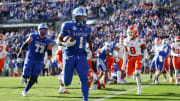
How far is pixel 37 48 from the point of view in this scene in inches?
357

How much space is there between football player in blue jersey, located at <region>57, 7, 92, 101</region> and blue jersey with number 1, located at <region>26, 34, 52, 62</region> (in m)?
Answer: 2.38

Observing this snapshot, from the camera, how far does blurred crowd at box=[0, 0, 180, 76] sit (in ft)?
78.7

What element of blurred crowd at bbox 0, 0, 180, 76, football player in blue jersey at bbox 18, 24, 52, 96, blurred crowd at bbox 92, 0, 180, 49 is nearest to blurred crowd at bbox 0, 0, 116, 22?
blurred crowd at bbox 0, 0, 180, 76

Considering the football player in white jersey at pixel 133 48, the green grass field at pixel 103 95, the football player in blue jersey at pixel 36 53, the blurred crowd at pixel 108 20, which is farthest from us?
the blurred crowd at pixel 108 20

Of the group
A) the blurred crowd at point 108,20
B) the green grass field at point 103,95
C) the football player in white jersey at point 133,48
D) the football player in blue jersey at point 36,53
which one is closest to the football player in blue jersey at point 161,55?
the green grass field at point 103,95

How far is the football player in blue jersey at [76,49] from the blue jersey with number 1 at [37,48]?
7.80 feet

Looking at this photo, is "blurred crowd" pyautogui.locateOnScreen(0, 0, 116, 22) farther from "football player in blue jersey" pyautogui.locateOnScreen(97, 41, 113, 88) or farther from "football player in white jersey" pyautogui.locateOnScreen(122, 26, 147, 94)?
"football player in white jersey" pyautogui.locateOnScreen(122, 26, 147, 94)

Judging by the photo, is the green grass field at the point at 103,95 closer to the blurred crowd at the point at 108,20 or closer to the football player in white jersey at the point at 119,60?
the football player in white jersey at the point at 119,60

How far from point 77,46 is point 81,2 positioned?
25506mm

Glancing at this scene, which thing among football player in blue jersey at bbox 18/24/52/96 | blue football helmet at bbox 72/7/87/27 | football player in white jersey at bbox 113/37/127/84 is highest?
blue football helmet at bbox 72/7/87/27

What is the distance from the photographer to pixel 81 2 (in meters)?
31.9

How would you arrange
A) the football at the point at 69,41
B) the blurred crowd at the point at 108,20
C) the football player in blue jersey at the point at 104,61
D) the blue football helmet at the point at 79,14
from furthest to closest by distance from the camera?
the blurred crowd at the point at 108,20 < the football player in blue jersey at the point at 104,61 < the blue football helmet at the point at 79,14 < the football at the point at 69,41

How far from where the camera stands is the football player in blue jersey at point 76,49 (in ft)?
21.9

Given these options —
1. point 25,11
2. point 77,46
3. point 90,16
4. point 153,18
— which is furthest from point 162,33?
point 77,46
